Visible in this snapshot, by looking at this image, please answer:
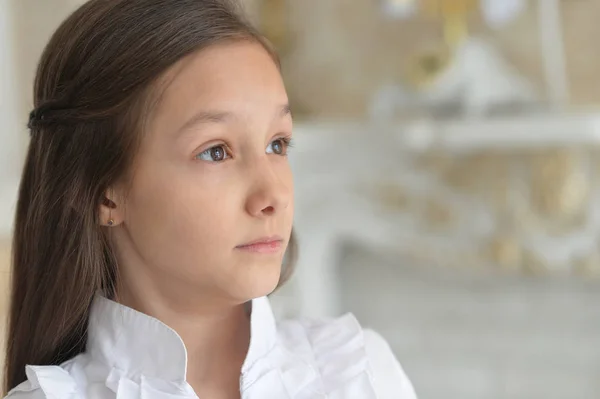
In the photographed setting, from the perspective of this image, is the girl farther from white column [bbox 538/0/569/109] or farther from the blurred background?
white column [bbox 538/0/569/109]

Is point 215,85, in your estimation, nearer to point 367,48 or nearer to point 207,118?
point 207,118

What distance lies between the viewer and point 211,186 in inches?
36.7

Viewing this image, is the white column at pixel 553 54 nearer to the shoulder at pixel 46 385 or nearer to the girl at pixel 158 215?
the girl at pixel 158 215

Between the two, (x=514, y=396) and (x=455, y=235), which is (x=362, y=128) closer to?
(x=455, y=235)

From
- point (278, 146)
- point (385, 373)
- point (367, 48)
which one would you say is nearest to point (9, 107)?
point (367, 48)

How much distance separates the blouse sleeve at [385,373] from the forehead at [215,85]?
0.37m

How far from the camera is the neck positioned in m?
1.00

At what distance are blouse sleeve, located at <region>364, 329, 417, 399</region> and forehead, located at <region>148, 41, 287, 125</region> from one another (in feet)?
1.22

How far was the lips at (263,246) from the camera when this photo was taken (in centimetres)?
94

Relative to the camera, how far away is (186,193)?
0.93 meters

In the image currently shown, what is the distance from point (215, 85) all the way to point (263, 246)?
0.19 m

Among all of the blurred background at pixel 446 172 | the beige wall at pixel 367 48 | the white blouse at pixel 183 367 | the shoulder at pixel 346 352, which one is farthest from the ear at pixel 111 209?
the beige wall at pixel 367 48

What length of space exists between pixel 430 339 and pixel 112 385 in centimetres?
150

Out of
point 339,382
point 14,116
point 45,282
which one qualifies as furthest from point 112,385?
point 14,116
